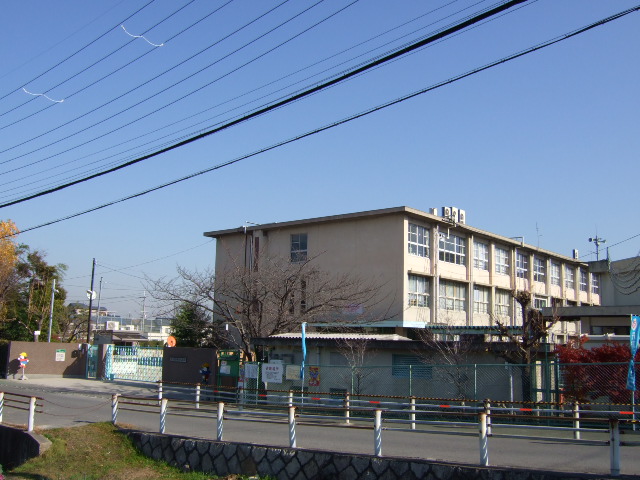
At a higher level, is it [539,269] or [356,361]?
[539,269]

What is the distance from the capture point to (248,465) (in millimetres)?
13328

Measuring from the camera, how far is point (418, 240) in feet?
126

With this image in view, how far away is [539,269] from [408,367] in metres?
30.6

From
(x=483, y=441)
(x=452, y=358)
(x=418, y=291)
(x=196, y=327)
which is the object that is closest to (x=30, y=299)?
(x=196, y=327)

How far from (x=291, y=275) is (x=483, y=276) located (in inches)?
621

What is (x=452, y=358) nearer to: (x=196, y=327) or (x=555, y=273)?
(x=196, y=327)

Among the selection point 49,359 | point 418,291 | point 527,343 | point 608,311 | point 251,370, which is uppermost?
point 418,291

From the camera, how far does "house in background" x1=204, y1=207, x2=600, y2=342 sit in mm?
37062

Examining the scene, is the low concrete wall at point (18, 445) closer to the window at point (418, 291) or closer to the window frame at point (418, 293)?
the window frame at point (418, 293)

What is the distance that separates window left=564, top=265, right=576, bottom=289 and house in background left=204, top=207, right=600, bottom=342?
19.1 feet

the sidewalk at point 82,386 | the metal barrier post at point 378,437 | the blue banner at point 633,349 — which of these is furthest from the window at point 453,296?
the metal barrier post at point 378,437

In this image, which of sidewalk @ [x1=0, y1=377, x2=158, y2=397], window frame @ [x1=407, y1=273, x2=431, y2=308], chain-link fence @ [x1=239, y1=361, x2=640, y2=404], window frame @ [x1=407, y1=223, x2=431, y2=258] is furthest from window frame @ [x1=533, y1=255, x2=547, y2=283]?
sidewalk @ [x1=0, y1=377, x2=158, y2=397]

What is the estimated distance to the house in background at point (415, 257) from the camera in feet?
122

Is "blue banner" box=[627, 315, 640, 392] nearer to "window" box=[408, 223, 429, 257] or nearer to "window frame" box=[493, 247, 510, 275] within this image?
"window" box=[408, 223, 429, 257]
